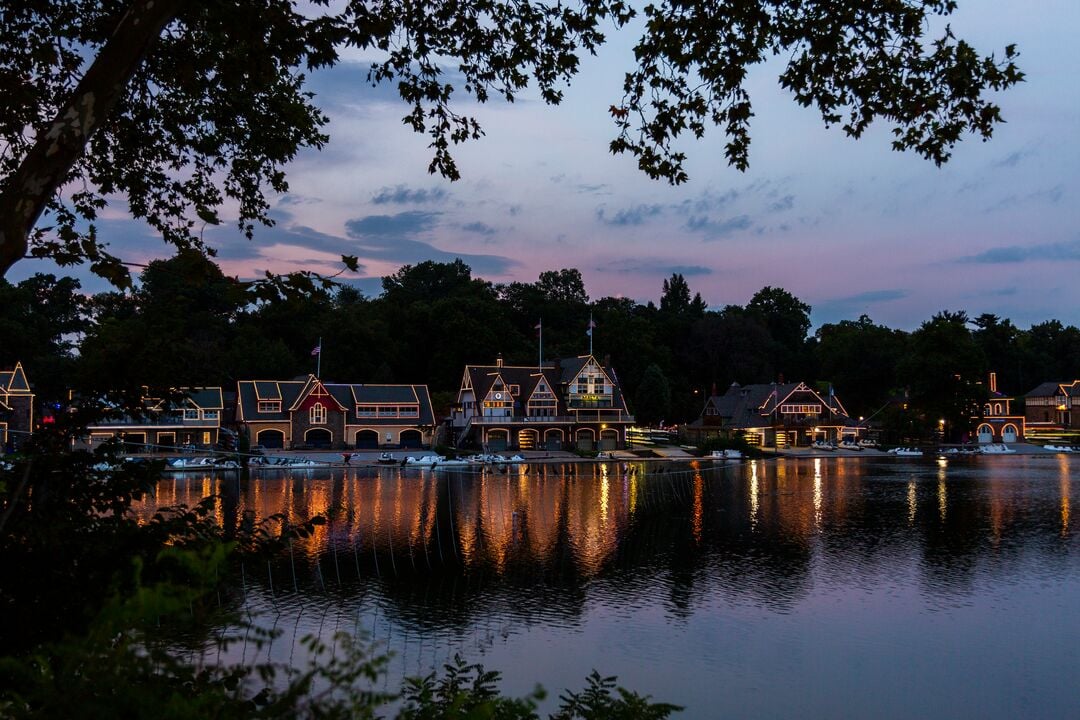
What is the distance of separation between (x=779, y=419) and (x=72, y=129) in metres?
94.2

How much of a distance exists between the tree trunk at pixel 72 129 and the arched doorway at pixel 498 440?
75972 mm

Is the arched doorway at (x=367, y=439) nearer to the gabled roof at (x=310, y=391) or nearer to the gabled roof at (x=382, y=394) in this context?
the gabled roof at (x=382, y=394)

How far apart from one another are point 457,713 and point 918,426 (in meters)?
102

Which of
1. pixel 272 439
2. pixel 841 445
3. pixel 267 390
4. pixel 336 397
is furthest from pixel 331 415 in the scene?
pixel 841 445

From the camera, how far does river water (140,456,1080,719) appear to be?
18516 millimetres

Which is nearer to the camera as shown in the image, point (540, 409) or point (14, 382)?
point (14, 382)

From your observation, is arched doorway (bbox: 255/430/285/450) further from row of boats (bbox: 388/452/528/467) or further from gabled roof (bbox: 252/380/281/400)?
row of boats (bbox: 388/452/528/467)

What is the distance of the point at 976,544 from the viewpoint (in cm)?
3394

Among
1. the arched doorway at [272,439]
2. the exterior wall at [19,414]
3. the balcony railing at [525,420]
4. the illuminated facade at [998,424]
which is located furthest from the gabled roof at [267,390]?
the illuminated facade at [998,424]

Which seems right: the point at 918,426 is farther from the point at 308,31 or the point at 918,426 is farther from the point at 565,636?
the point at 308,31

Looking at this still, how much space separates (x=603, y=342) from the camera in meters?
106

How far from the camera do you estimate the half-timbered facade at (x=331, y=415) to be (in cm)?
7831

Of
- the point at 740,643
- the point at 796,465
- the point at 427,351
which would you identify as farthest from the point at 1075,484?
the point at 427,351

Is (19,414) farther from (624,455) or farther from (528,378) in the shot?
(624,455)
